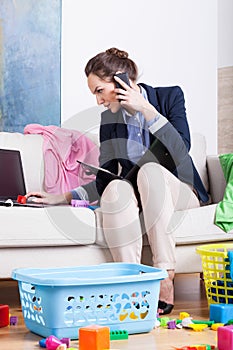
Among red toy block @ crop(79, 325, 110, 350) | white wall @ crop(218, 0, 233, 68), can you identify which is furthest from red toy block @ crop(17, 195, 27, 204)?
white wall @ crop(218, 0, 233, 68)

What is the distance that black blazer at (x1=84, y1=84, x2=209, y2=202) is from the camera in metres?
2.46

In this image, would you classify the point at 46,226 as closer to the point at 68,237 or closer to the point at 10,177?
the point at 68,237

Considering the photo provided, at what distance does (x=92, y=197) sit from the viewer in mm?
2736

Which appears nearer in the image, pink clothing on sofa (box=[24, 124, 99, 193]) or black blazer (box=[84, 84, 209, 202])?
black blazer (box=[84, 84, 209, 202])

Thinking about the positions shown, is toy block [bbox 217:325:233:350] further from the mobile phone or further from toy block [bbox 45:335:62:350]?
the mobile phone

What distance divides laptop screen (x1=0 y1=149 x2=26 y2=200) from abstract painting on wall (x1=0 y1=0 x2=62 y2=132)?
22.8 inches

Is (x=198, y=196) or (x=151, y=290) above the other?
(x=198, y=196)

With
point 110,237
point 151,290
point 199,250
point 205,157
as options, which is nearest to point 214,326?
point 151,290

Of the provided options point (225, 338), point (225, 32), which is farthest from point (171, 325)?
point (225, 32)

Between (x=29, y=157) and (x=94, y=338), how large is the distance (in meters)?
1.45

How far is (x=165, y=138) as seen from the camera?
8.02ft

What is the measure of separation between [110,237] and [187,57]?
77.9 inches

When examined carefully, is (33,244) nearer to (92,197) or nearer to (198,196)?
(92,197)

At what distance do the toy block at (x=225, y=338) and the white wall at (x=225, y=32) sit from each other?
9.33 feet
